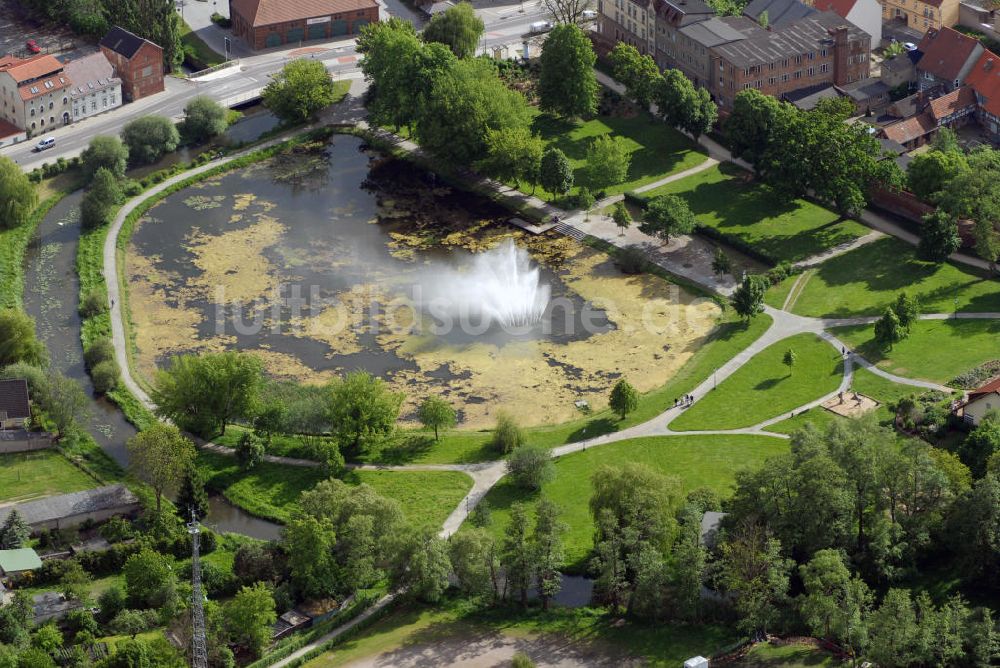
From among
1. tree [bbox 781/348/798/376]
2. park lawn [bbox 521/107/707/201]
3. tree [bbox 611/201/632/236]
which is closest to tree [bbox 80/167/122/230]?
park lawn [bbox 521/107/707/201]

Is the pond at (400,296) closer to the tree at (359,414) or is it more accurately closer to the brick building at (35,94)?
the tree at (359,414)

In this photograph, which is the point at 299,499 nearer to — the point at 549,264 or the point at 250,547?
the point at 250,547

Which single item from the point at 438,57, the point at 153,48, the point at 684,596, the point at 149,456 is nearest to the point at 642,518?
the point at 684,596

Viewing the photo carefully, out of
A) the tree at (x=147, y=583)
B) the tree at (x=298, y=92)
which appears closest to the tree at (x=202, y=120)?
the tree at (x=298, y=92)

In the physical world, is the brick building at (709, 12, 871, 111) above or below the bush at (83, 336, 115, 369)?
above

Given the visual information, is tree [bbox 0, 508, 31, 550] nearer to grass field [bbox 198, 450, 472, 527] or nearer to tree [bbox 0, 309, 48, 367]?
grass field [bbox 198, 450, 472, 527]
